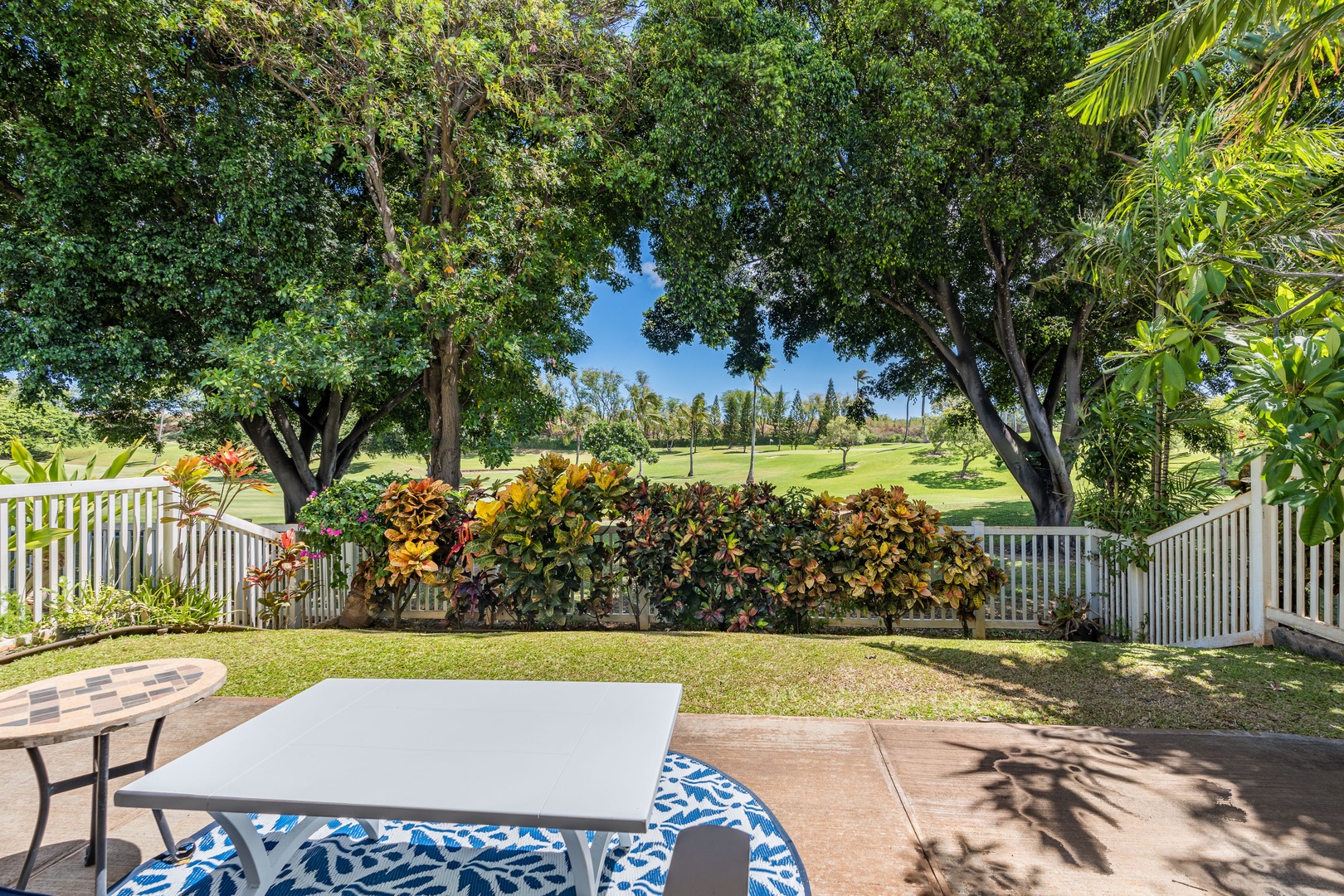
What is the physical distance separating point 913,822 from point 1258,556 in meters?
3.54

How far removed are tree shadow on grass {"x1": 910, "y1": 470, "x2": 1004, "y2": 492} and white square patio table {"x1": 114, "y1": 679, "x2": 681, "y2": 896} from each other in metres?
22.4

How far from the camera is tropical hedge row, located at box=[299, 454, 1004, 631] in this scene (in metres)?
4.94

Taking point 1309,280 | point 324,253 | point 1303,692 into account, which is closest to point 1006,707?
point 1303,692

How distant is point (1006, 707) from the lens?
120 inches

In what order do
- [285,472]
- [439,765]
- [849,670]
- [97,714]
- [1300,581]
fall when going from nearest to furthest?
[439,765] → [97,714] → [849,670] → [1300,581] → [285,472]

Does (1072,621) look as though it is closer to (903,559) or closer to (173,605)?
(903,559)

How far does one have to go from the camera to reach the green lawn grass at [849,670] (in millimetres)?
3008

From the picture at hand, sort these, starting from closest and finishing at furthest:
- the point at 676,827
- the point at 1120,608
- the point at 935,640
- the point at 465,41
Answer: the point at 676,827 < the point at 935,640 < the point at 1120,608 < the point at 465,41

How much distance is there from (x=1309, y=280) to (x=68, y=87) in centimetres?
1096

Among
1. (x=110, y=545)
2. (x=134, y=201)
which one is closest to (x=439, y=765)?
(x=110, y=545)

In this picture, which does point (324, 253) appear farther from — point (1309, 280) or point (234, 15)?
point (1309, 280)

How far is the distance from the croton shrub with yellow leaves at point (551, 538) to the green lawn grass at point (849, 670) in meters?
0.51

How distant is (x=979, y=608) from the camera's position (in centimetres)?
528

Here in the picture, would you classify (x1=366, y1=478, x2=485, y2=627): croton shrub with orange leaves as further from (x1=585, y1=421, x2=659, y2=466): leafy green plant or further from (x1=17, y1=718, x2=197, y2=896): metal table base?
(x1=585, y1=421, x2=659, y2=466): leafy green plant
